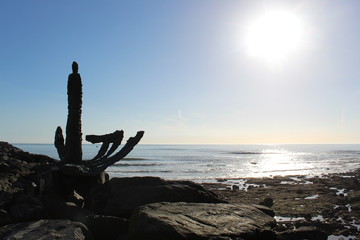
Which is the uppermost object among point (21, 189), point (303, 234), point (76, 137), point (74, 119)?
point (74, 119)

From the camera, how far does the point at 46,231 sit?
18.3 feet

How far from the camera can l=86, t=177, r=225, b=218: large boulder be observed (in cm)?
834

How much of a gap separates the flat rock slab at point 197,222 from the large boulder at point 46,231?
105 centimetres

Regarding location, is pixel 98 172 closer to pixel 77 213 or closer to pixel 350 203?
pixel 77 213

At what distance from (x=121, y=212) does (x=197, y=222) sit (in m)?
2.82

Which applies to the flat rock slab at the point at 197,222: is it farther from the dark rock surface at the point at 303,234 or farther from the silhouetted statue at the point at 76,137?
the silhouetted statue at the point at 76,137

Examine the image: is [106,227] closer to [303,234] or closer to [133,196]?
[133,196]

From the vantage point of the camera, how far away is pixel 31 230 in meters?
5.65

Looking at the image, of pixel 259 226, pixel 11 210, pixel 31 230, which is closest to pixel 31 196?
pixel 11 210

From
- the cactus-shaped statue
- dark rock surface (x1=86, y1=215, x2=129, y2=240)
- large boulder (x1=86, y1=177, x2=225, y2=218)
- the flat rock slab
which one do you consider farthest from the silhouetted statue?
the flat rock slab

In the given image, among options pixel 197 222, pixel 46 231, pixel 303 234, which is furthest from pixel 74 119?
pixel 303 234

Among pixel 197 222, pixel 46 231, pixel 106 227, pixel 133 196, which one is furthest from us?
pixel 133 196

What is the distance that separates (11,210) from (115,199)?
2710 millimetres

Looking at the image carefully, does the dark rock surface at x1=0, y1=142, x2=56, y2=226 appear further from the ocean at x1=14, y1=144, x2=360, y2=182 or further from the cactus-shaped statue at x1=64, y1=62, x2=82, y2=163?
the ocean at x1=14, y1=144, x2=360, y2=182
